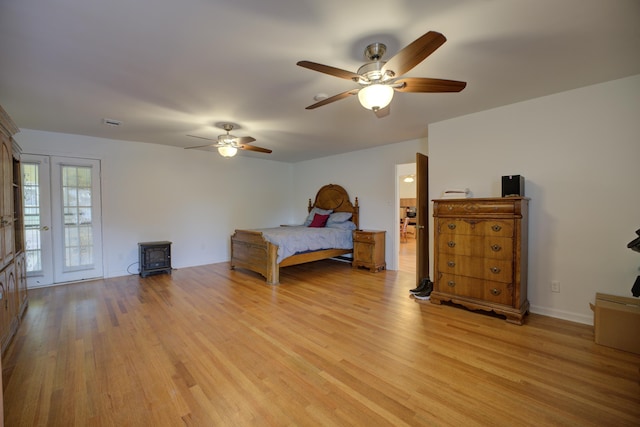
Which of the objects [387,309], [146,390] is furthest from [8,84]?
[387,309]

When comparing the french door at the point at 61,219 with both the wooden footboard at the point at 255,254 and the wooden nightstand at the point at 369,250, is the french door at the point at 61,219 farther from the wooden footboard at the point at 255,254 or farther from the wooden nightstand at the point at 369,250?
the wooden nightstand at the point at 369,250

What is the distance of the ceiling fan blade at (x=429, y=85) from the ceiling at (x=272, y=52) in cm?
27

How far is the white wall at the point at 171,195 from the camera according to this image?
465 cm

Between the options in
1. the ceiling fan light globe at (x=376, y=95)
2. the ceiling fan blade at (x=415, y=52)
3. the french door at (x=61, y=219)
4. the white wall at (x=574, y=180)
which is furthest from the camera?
the french door at (x=61, y=219)

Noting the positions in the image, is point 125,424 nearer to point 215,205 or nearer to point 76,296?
point 76,296

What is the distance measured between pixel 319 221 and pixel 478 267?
3.42 m

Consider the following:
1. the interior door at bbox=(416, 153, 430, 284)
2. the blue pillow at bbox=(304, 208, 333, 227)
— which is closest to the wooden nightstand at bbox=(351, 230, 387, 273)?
the blue pillow at bbox=(304, 208, 333, 227)

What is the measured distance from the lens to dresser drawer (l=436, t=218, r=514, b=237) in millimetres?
2869

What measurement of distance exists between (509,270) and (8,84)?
17.0 ft

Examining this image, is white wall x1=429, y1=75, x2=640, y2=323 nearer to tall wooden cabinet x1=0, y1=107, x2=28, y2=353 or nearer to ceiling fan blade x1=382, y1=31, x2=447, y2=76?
ceiling fan blade x1=382, y1=31, x2=447, y2=76

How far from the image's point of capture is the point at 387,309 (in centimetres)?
324

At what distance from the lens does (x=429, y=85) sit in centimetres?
199

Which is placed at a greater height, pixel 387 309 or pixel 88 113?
pixel 88 113

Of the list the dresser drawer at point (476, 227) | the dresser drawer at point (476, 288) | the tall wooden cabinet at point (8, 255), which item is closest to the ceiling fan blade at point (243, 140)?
the tall wooden cabinet at point (8, 255)
